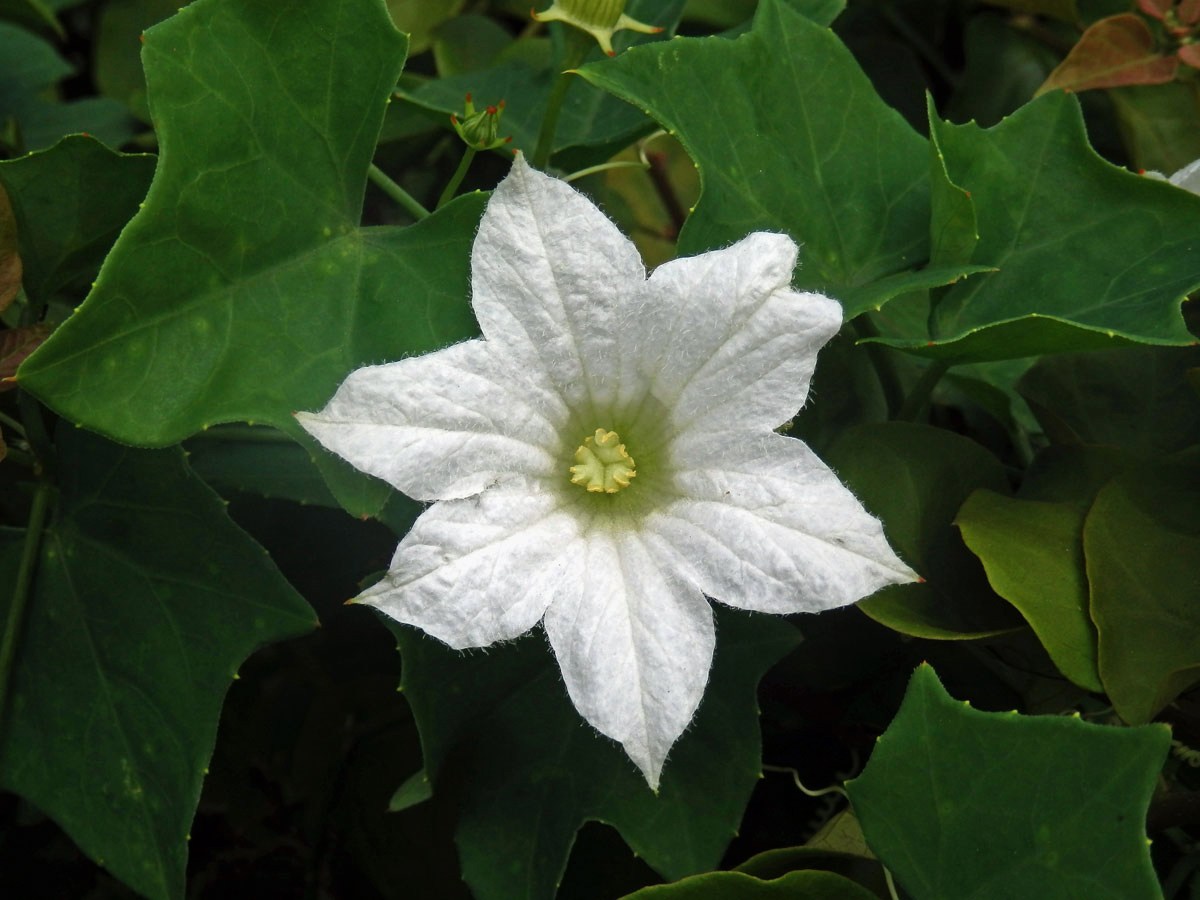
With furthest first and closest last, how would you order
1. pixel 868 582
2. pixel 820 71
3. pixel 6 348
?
pixel 820 71 → pixel 6 348 → pixel 868 582

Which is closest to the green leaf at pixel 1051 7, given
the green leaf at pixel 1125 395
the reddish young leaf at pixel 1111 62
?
the reddish young leaf at pixel 1111 62

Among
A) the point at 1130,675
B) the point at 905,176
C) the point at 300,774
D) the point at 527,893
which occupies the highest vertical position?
the point at 905,176

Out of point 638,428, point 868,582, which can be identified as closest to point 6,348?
point 638,428

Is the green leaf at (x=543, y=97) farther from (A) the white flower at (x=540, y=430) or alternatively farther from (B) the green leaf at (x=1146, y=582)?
(B) the green leaf at (x=1146, y=582)

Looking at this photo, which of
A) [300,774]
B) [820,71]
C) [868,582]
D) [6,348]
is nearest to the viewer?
[868,582]

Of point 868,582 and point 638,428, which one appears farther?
point 638,428

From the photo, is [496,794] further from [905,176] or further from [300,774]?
[905,176]

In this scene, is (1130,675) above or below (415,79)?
below
